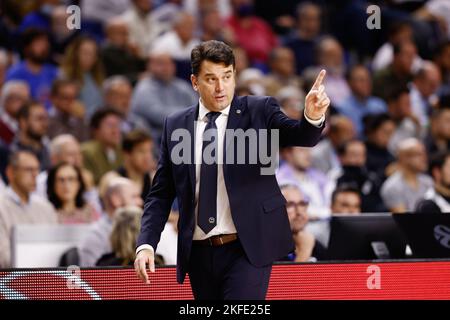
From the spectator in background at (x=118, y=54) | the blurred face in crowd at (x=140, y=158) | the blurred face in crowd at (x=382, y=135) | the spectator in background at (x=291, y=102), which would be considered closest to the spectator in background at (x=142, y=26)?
the spectator in background at (x=118, y=54)

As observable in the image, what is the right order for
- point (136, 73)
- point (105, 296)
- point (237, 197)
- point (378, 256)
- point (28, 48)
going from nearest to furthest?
point (237, 197), point (105, 296), point (378, 256), point (28, 48), point (136, 73)

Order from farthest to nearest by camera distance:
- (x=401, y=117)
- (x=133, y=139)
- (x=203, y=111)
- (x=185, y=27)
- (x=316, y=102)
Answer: (x=185, y=27) < (x=401, y=117) < (x=133, y=139) < (x=203, y=111) < (x=316, y=102)

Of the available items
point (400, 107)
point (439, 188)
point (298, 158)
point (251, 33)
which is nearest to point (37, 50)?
point (251, 33)

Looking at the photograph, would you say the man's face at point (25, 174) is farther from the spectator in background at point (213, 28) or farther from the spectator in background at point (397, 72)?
the spectator in background at point (397, 72)

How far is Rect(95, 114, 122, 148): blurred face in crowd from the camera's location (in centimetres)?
947

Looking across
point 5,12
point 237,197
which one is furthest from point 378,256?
point 5,12

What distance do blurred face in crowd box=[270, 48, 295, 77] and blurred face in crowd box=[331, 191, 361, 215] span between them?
11.4 ft

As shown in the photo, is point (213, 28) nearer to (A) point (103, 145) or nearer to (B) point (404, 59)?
(B) point (404, 59)

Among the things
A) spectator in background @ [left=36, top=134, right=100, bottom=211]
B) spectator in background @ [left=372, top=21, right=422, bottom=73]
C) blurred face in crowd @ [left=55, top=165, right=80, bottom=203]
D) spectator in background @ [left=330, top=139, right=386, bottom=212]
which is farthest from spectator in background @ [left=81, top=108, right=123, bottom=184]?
spectator in background @ [left=372, top=21, right=422, bottom=73]

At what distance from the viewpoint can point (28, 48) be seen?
34.1ft

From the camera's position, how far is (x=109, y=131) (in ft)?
31.1

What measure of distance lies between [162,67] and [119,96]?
0.46 m

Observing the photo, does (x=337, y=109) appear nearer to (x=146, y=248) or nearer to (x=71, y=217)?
(x=71, y=217)

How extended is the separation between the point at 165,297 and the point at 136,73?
20.0ft
